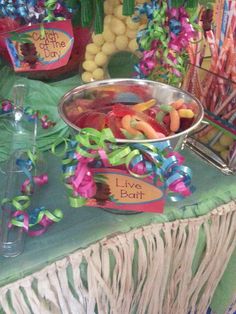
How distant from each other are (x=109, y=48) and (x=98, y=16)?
6 centimetres

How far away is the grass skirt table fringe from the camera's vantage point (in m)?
0.40

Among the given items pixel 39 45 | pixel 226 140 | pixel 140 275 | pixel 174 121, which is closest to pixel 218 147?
pixel 226 140

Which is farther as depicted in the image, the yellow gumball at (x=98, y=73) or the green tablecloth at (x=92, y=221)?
the yellow gumball at (x=98, y=73)

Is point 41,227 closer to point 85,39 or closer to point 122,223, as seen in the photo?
point 122,223

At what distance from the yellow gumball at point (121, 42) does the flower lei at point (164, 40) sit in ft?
0.16

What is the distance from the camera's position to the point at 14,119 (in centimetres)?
62

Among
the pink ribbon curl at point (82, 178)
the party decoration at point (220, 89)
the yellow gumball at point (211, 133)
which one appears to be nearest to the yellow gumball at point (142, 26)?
the party decoration at point (220, 89)

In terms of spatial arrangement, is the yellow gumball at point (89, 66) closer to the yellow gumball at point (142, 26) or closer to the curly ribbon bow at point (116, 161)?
the yellow gumball at point (142, 26)

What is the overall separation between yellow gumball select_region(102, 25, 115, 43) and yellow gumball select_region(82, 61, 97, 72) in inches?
2.1

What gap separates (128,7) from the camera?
60 centimetres

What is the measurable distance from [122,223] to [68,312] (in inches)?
4.7

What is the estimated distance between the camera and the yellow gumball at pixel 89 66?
72 cm

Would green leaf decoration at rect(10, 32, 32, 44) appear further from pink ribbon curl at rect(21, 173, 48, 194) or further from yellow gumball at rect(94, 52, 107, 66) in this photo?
pink ribbon curl at rect(21, 173, 48, 194)

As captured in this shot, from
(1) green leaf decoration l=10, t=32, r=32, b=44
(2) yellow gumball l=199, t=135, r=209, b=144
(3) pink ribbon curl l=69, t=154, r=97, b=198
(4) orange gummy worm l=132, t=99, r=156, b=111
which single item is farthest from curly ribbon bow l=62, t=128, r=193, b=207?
(1) green leaf decoration l=10, t=32, r=32, b=44
